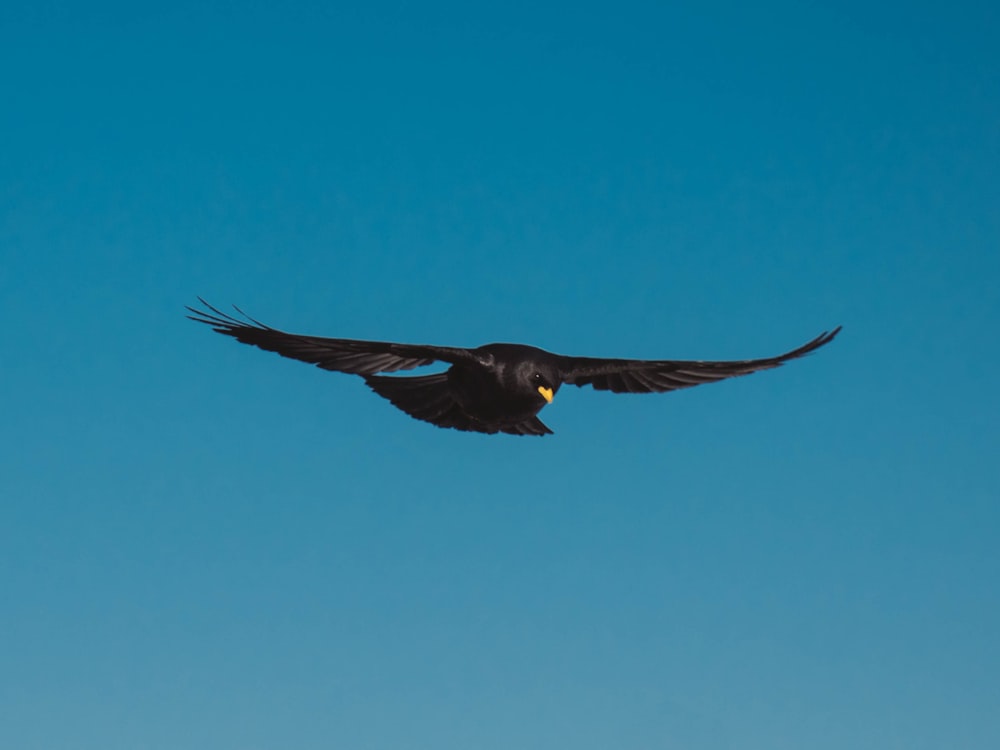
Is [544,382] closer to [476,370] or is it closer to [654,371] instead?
[476,370]

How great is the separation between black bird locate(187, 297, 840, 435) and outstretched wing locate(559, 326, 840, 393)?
0.01 meters

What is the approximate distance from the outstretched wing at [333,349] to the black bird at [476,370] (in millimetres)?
12

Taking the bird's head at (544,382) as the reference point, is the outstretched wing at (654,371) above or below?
above

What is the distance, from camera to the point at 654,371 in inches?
628

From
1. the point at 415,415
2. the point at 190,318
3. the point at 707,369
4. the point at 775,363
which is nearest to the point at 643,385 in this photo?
the point at 707,369

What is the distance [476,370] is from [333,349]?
178 cm

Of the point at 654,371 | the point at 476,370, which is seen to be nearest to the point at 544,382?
the point at 476,370

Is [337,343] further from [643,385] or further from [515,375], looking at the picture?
[643,385]

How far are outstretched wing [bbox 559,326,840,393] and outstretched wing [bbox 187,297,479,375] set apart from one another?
1757mm

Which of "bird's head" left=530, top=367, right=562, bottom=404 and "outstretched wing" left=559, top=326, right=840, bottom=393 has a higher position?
"outstretched wing" left=559, top=326, right=840, bottom=393

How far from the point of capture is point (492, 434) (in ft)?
50.2

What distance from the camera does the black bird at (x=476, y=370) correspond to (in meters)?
13.9

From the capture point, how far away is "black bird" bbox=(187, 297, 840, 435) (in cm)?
1394

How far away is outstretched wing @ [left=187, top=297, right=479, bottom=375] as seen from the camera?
13.7m
